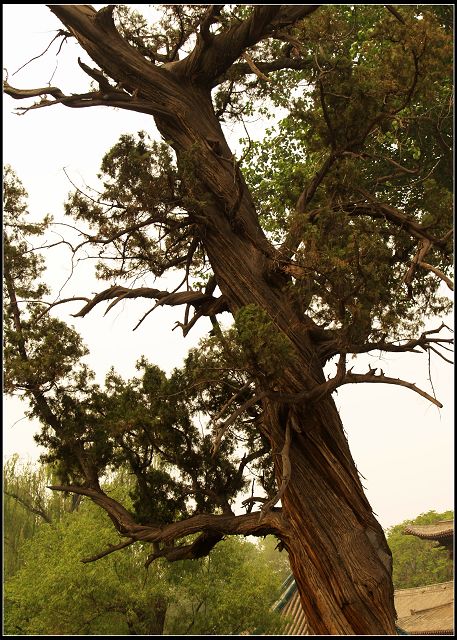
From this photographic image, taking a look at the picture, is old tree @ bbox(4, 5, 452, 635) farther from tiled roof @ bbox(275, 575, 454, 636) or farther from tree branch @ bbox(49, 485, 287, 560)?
tiled roof @ bbox(275, 575, 454, 636)

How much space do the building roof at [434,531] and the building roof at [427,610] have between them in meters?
0.85

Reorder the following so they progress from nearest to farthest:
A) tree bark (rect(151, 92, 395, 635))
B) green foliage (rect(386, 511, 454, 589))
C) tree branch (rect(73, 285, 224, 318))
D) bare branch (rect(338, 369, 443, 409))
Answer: bare branch (rect(338, 369, 443, 409)) → tree bark (rect(151, 92, 395, 635)) → tree branch (rect(73, 285, 224, 318)) → green foliage (rect(386, 511, 454, 589))

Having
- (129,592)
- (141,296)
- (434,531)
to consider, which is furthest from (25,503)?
(141,296)

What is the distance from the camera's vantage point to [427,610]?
12766mm

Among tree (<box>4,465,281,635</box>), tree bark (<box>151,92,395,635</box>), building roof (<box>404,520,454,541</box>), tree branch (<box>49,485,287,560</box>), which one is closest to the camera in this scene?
tree bark (<box>151,92,395,635</box>)

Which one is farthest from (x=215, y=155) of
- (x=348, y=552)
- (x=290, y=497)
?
(x=348, y=552)

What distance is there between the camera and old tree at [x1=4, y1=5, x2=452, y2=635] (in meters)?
4.34

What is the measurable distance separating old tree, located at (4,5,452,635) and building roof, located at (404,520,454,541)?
8.38 m

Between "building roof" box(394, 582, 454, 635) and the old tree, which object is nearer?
the old tree

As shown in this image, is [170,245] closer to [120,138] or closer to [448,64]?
[120,138]

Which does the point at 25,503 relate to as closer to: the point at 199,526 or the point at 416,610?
the point at 416,610

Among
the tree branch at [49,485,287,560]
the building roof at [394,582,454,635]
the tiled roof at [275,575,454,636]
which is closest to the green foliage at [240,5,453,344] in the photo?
the tree branch at [49,485,287,560]

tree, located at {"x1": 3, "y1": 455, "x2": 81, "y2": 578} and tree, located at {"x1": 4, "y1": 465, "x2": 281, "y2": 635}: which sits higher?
tree, located at {"x1": 3, "y1": 455, "x2": 81, "y2": 578}

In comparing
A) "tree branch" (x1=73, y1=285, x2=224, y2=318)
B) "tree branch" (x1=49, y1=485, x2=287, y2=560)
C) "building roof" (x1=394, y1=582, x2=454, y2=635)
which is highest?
"tree branch" (x1=73, y1=285, x2=224, y2=318)
